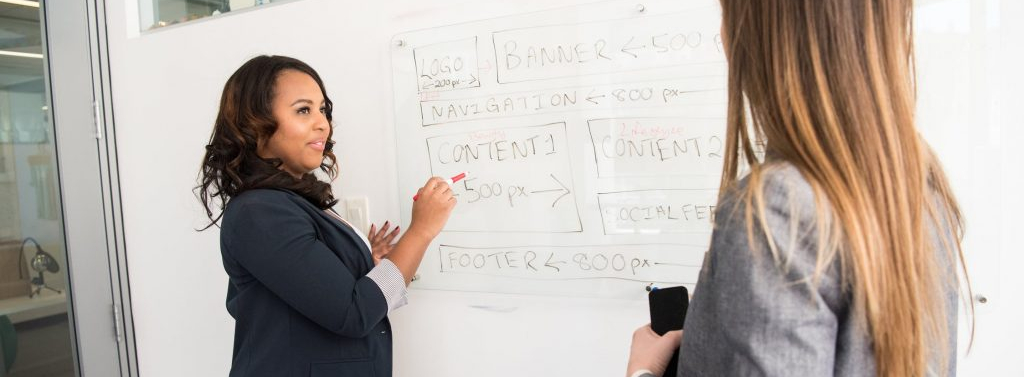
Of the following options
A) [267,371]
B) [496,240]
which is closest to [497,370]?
[496,240]

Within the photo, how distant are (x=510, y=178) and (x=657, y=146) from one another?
35cm

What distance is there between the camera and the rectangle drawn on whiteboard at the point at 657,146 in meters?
1.23

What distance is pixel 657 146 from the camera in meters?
1.28

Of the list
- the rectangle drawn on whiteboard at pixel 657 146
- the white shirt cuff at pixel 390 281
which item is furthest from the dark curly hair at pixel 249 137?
the rectangle drawn on whiteboard at pixel 657 146

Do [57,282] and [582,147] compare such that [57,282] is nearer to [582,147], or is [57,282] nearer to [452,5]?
[452,5]

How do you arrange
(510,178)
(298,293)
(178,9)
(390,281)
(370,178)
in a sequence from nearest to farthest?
(298,293) → (390,281) → (510,178) → (370,178) → (178,9)

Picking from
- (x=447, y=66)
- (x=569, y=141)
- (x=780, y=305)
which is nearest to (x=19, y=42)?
(x=447, y=66)

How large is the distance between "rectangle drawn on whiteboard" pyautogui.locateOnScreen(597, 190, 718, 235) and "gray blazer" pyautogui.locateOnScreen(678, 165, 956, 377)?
0.68 meters

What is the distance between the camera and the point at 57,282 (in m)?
2.08

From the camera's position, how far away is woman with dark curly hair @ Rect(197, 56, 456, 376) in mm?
1088

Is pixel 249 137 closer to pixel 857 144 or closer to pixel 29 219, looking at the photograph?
pixel 857 144

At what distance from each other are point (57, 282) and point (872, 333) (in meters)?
2.44

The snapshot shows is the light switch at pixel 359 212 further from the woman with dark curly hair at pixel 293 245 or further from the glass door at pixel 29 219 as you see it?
the glass door at pixel 29 219

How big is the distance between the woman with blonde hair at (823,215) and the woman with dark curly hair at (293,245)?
2.33 feet
